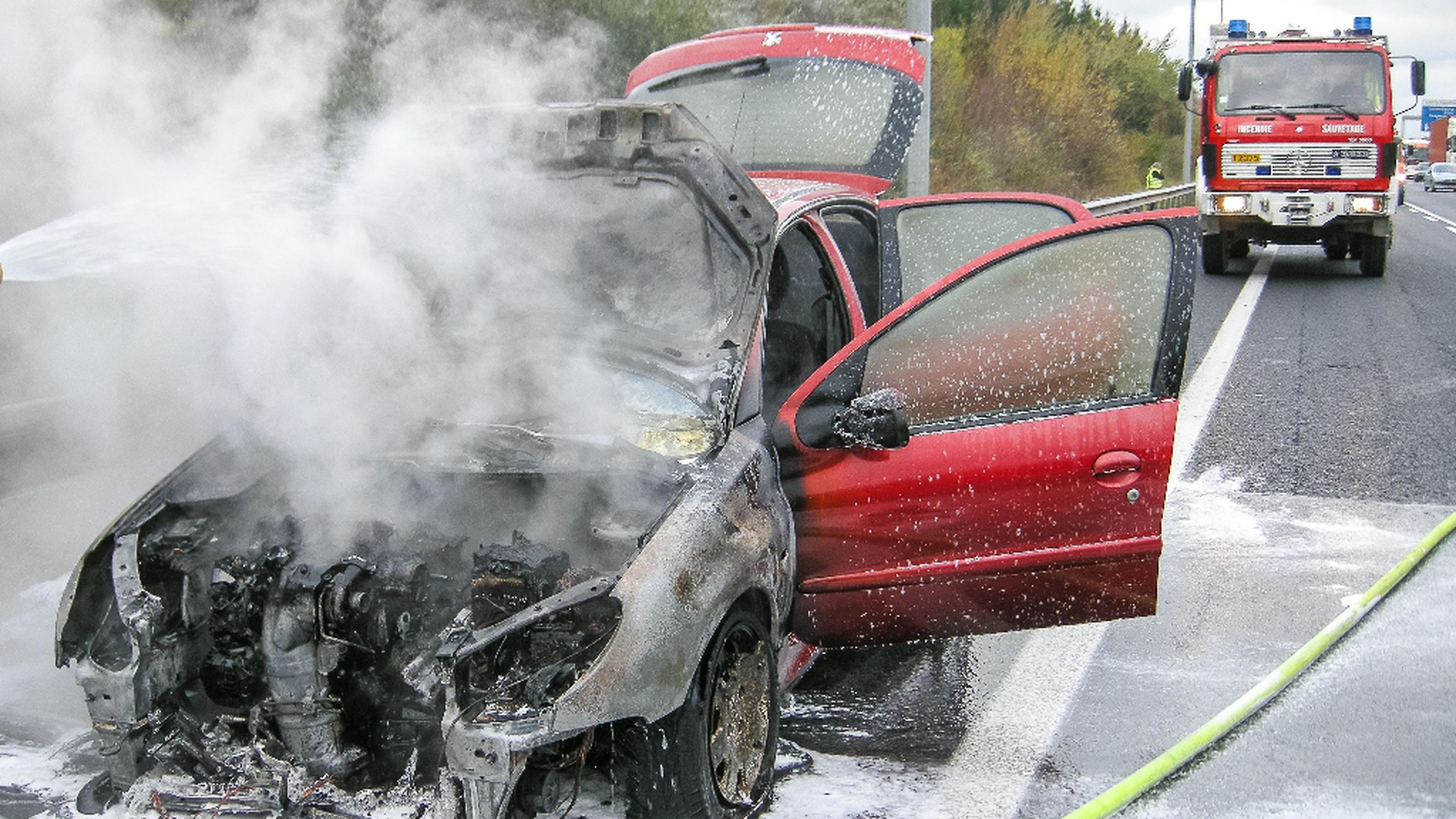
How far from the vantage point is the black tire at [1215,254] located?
16.2m

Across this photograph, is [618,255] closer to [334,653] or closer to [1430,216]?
[334,653]

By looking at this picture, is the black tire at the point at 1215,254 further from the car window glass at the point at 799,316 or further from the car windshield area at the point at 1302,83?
the car window glass at the point at 799,316

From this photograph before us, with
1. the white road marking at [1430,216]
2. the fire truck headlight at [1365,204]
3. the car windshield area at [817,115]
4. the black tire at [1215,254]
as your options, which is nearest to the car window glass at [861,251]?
the car windshield area at [817,115]

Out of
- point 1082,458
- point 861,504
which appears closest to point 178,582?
point 861,504

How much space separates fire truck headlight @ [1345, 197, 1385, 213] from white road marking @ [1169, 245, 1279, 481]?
1.30 m

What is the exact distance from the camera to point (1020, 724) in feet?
12.8

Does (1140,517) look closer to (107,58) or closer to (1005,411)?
(1005,411)

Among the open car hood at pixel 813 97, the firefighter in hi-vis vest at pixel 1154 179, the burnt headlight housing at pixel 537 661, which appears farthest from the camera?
the firefighter in hi-vis vest at pixel 1154 179

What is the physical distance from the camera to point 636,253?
3.94 m

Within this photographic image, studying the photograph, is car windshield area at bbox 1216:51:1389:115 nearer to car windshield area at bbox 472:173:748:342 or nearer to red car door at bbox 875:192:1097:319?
red car door at bbox 875:192:1097:319

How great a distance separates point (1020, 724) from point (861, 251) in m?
1.92

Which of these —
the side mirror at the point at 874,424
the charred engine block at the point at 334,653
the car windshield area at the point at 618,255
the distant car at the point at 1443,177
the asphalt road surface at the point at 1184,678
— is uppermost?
the car windshield area at the point at 618,255

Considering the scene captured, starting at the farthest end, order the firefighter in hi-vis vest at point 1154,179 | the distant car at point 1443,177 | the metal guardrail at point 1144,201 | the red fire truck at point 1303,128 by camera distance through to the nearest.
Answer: the distant car at point 1443,177 → the firefighter in hi-vis vest at point 1154,179 → the metal guardrail at point 1144,201 → the red fire truck at point 1303,128

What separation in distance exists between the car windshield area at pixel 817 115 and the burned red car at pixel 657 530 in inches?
65.7
